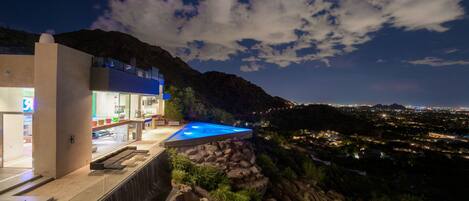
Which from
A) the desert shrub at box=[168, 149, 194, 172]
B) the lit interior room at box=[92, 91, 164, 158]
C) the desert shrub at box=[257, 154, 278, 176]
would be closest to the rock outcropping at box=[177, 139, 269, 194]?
the desert shrub at box=[168, 149, 194, 172]

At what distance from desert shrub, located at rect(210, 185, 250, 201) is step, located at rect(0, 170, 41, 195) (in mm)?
5839

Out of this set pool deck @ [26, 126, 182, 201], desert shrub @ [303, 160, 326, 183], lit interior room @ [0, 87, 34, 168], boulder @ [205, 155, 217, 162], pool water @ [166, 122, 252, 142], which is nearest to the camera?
pool deck @ [26, 126, 182, 201]

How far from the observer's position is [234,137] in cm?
1645

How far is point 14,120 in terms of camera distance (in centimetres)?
881

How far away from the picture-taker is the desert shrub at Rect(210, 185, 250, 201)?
10.0 meters

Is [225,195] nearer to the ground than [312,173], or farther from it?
farther from it

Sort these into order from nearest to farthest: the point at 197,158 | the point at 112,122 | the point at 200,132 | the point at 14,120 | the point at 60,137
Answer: the point at 60,137, the point at 14,120, the point at 112,122, the point at 197,158, the point at 200,132

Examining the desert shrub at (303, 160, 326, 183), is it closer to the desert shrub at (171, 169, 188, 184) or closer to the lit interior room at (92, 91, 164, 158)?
the desert shrub at (171, 169, 188, 184)

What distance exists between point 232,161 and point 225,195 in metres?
3.47

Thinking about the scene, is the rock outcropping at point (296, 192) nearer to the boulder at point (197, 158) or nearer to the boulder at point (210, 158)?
the boulder at point (210, 158)

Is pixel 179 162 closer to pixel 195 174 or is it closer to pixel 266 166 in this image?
pixel 195 174

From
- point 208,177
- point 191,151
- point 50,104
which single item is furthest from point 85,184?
point 191,151

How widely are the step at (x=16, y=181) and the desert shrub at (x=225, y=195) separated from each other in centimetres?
584

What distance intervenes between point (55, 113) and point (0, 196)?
7.93ft
